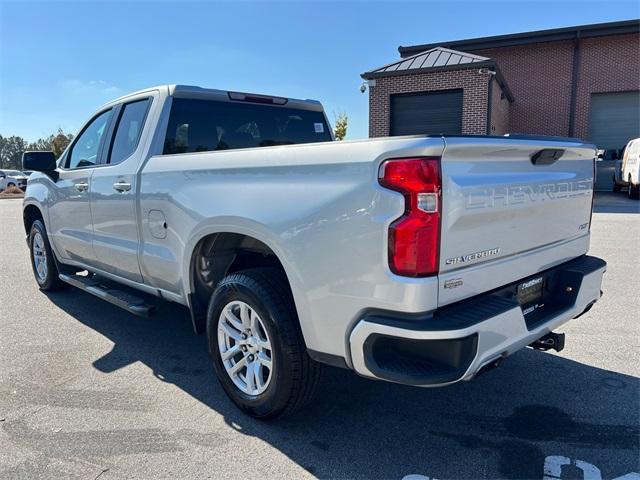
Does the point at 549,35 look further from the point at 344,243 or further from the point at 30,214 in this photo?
the point at 344,243

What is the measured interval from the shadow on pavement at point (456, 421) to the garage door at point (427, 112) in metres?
14.0

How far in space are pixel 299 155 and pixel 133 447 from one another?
182cm

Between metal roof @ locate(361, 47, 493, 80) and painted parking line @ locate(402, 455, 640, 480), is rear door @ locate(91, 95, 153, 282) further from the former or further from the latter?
metal roof @ locate(361, 47, 493, 80)

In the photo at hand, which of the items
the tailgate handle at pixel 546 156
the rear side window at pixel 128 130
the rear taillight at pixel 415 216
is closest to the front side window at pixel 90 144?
the rear side window at pixel 128 130

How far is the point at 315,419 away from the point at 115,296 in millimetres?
2072

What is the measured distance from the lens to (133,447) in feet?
8.96

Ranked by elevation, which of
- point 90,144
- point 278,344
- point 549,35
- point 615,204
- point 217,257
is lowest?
point 615,204

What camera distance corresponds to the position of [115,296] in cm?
409

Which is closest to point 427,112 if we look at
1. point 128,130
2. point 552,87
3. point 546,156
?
point 552,87

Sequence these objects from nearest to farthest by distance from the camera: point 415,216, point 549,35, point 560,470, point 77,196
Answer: point 415,216 < point 560,470 < point 77,196 < point 549,35

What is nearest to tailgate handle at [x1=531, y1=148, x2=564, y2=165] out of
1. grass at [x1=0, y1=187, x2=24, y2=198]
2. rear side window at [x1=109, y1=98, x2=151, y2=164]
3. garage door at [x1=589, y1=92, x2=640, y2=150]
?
rear side window at [x1=109, y1=98, x2=151, y2=164]

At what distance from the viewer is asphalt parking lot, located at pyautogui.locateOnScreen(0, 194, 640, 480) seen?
100 inches

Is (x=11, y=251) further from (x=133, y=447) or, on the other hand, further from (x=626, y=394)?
(x=626, y=394)

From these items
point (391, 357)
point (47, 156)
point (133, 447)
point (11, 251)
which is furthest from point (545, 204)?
point (11, 251)
